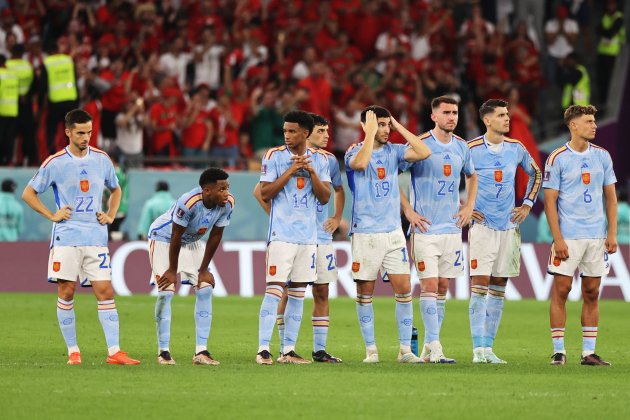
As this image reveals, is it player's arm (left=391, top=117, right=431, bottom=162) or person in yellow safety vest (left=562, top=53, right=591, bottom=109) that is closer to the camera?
player's arm (left=391, top=117, right=431, bottom=162)

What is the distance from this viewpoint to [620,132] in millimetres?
27906

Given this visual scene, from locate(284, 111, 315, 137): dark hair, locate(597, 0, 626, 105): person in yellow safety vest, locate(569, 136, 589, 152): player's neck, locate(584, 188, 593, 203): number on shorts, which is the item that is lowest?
locate(584, 188, 593, 203): number on shorts

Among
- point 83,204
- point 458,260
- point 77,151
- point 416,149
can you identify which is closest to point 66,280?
point 83,204

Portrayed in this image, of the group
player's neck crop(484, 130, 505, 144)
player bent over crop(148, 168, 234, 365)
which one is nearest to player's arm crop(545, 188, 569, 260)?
player's neck crop(484, 130, 505, 144)

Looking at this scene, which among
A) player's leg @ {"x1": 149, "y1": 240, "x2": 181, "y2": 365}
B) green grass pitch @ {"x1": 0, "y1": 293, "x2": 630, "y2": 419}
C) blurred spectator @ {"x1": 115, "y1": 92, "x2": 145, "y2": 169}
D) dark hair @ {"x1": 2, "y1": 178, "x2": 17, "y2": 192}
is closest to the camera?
green grass pitch @ {"x1": 0, "y1": 293, "x2": 630, "y2": 419}

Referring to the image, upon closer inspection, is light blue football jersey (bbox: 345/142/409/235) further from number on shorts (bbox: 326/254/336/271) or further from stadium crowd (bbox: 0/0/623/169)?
stadium crowd (bbox: 0/0/623/169)

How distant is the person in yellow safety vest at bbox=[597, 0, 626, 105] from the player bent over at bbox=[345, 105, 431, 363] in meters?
16.7

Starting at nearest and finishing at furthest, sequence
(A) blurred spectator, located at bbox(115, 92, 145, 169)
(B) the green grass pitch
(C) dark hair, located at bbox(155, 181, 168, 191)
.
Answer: (B) the green grass pitch < (C) dark hair, located at bbox(155, 181, 168, 191) < (A) blurred spectator, located at bbox(115, 92, 145, 169)

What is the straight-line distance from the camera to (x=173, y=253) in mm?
12375

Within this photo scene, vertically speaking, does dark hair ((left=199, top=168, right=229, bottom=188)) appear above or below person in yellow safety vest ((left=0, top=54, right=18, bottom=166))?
below

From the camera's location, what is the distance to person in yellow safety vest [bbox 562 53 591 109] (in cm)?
2744

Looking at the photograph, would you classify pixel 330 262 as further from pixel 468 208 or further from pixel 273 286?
pixel 468 208

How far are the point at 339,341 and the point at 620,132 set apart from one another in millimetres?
13909

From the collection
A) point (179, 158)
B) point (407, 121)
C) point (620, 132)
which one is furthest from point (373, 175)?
point (620, 132)
